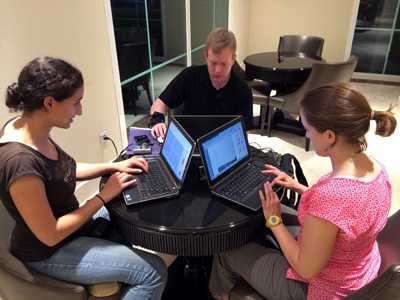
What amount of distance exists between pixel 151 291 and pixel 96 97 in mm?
1569

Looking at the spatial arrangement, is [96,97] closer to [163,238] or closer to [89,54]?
[89,54]

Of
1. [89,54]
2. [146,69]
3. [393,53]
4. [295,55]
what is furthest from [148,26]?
[393,53]

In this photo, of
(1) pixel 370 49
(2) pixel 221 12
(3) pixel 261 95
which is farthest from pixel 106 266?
(1) pixel 370 49

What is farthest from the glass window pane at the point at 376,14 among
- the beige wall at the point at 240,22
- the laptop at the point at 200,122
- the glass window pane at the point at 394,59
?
the laptop at the point at 200,122

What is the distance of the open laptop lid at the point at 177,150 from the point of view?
50.1 inches

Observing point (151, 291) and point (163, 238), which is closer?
point (163, 238)

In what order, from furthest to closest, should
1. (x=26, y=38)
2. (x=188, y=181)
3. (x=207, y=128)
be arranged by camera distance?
(x=26, y=38), (x=207, y=128), (x=188, y=181)

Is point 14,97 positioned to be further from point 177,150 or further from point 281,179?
point 281,179

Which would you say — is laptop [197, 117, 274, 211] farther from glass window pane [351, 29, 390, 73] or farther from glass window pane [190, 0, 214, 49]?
glass window pane [351, 29, 390, 73]

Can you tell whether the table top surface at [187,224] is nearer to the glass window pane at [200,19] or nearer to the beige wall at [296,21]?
the glass window pane at [200,19]

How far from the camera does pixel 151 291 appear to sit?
49.6 inches

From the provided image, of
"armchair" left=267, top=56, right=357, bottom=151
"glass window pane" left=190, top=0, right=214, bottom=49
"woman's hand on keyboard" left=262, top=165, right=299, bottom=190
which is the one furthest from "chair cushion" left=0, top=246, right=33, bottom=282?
"glass window pane" left=190, top=0, right=214, bottom=49

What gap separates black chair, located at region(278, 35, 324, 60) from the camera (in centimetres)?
399

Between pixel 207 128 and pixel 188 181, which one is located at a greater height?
pixel 207 128
